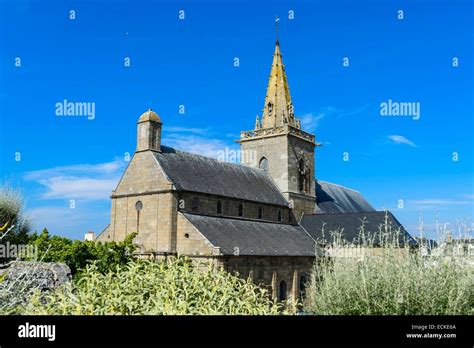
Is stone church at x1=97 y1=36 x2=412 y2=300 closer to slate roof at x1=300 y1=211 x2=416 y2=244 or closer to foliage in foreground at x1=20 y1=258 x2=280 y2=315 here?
slate roof at x1=300 y1=211 x2=416 y2=244

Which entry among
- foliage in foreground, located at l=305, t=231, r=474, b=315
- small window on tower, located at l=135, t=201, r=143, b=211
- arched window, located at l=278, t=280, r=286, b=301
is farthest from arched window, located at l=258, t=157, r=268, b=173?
foliage in foreground, located at l=305, t=231, r=474, b=315

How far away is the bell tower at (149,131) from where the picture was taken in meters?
30.4

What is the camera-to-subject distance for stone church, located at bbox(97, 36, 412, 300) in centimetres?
2869

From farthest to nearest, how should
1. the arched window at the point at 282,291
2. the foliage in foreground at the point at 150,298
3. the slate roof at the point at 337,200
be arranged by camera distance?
1. the slate roof at the point at 337,200
2. the arched window at the point at 282,291
3. the foliage in foreground at the point at 150,298

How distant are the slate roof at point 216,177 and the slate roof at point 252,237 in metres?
2.04

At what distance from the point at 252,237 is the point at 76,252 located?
12624 millimetres

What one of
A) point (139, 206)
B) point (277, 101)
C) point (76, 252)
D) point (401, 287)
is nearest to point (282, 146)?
point (277, 101)

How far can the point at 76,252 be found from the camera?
2270 cm

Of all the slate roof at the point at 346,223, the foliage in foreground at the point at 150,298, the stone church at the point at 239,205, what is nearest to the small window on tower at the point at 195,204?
the stone church at the point at 239,205

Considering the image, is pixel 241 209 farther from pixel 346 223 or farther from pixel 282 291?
pixel 346 223

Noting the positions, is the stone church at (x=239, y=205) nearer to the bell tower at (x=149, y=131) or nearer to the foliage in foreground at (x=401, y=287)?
the bell tower at (x=149, y=131)

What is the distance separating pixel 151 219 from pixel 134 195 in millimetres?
2425
